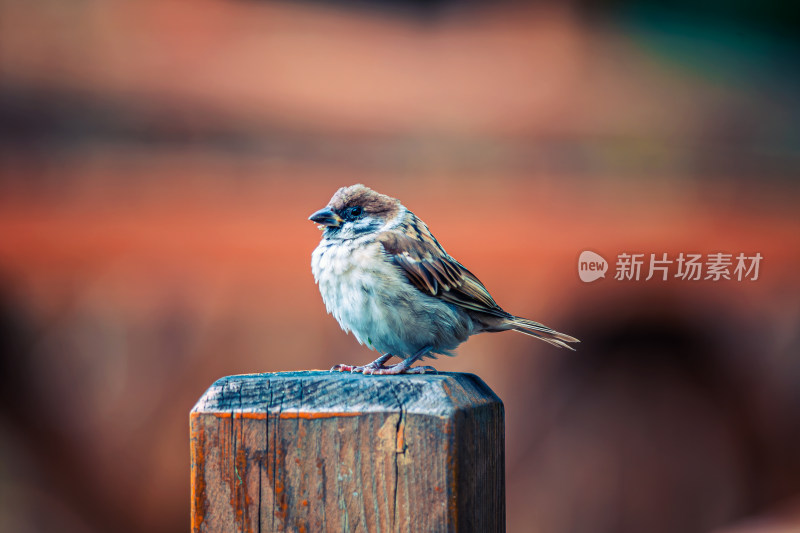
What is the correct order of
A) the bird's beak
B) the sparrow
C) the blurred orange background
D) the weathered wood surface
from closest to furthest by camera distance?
the weathered wood surface < the sparrow < the bird's beak < the blurred orange background

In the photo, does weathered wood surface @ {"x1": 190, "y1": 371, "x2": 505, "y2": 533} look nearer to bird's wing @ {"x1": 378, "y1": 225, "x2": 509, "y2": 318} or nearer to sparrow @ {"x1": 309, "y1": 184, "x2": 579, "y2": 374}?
sparrow @ {"x1": 309, "y1": 184, "x2": 579, "y2": 374}

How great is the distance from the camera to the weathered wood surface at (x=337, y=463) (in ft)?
4.22

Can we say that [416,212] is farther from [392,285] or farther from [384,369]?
[384,369]

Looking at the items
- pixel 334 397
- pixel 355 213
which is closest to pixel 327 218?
pixel 355 213

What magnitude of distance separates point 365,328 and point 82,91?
3.81m

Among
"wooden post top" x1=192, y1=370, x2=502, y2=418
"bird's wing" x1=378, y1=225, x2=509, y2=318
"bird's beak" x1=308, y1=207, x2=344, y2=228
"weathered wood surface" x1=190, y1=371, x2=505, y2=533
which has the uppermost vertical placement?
"bird's beak" x1=308, y1=207, x2=344, y2=228

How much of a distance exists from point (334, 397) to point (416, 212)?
163 inches

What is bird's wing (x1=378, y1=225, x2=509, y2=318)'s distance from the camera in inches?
99.3

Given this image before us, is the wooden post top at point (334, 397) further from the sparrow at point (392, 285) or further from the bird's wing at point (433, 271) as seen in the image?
the bird's wing at point (433, 271)

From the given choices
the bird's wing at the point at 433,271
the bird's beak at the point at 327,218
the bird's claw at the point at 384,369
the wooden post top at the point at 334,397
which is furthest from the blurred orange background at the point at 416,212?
the wooden post top at the point at 334,397

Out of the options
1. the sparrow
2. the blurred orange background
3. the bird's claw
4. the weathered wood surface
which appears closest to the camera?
the weathered wood surface

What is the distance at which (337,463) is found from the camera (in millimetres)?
1300

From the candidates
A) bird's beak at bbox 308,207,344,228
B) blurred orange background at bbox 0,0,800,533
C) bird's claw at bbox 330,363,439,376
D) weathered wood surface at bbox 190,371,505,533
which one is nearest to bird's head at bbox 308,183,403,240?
bird's beak at bbox 308,207,344,228

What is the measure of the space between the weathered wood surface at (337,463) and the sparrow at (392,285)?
0.99 m
